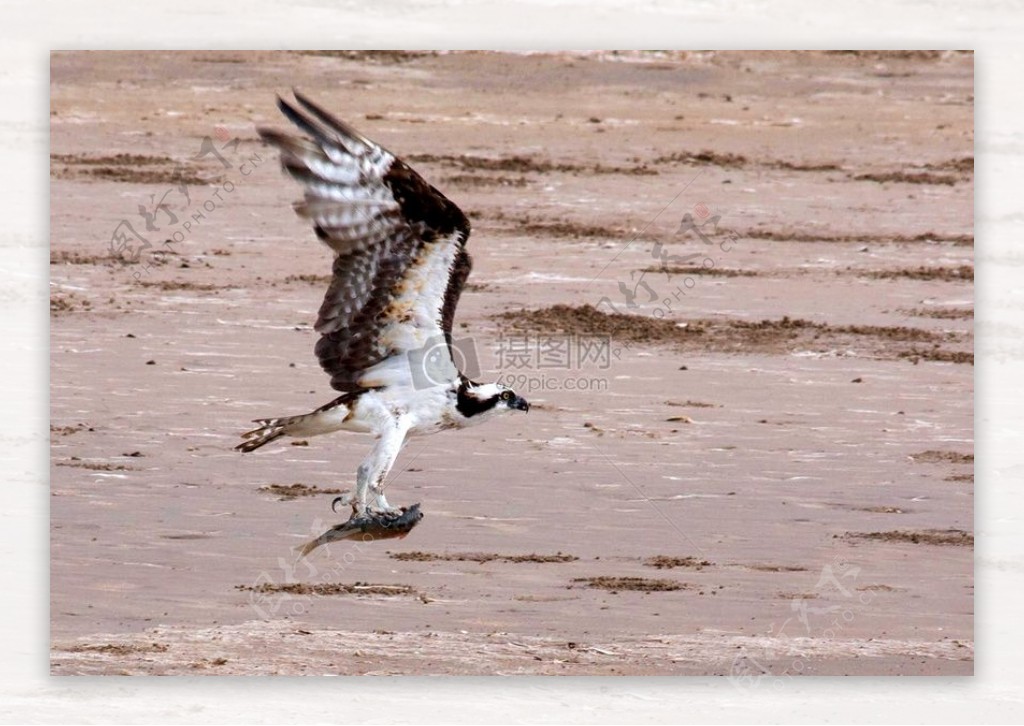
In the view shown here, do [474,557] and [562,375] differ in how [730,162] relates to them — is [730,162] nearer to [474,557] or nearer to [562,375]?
[562,375]

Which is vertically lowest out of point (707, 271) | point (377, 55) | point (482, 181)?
point (707, 271)

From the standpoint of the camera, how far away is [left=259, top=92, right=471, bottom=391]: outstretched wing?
23.9ft

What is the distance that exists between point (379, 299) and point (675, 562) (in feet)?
5.07

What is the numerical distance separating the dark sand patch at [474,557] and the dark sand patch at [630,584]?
11cm

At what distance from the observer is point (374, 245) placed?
7.45 m

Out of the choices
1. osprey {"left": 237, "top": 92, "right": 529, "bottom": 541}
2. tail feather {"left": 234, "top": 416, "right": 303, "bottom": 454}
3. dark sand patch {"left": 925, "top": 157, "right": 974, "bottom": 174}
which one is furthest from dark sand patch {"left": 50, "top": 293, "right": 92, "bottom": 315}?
dark sand patch {"left": 925, "top": 157, "right": 974, "bottom": 174}

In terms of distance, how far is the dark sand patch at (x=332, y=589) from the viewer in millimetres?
8242

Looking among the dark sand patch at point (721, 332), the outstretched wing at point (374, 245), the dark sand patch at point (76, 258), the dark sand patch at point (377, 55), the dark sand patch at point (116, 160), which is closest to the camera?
the outstretched wing at point (374, 245)

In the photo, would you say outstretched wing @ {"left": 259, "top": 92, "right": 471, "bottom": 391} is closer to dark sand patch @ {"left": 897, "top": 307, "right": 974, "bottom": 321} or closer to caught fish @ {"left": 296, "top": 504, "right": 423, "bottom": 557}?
caught fish @ {"left": 296, "top": 504, "right": 423, "bottom": 557}

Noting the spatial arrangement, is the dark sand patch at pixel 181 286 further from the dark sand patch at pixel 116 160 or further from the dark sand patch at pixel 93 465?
the dark sand patch at pixel 93 465

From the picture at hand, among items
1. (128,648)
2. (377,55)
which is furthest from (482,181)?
(128,648)

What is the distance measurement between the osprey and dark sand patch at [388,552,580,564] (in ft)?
1.15

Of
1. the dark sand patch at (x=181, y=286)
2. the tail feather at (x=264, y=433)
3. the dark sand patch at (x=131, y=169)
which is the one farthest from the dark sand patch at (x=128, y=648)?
the dark sand patch at (x=181, y=286)

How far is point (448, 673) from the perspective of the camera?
8.13 m
